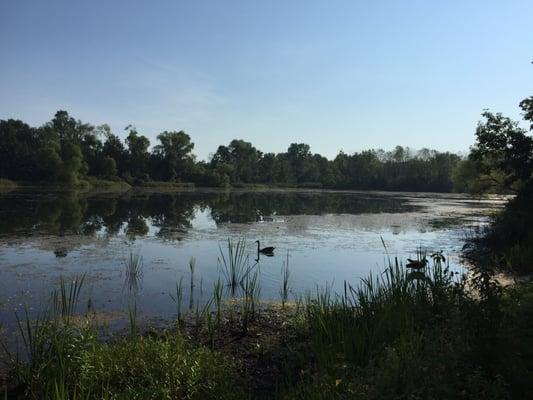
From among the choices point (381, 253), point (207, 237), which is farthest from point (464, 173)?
point (207, 237)

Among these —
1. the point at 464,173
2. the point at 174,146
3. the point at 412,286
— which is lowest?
the point at 412,286

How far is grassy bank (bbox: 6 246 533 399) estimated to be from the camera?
389 cm

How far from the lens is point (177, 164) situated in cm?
9994

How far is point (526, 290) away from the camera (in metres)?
6.14

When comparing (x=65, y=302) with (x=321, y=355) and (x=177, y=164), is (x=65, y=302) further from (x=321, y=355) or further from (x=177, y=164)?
(x=177, y=164)

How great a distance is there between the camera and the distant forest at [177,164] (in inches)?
2992

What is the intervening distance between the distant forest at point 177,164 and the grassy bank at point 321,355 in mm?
50275

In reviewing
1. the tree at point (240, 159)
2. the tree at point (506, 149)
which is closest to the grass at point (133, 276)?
the tree at point (506, 149)

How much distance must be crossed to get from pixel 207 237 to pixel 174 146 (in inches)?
3288

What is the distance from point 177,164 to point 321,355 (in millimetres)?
97252

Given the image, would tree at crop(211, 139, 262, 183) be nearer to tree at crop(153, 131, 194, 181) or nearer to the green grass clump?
tree at crop(153, 131, 194, 181)

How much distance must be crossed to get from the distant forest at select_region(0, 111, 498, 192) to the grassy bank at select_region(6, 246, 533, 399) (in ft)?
165

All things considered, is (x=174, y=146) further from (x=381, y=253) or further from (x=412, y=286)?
(x=412, y=286)

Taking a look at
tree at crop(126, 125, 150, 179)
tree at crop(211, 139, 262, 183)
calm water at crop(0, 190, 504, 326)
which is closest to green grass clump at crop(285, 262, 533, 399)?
calm water at crop(0, 190, 504, 326)
